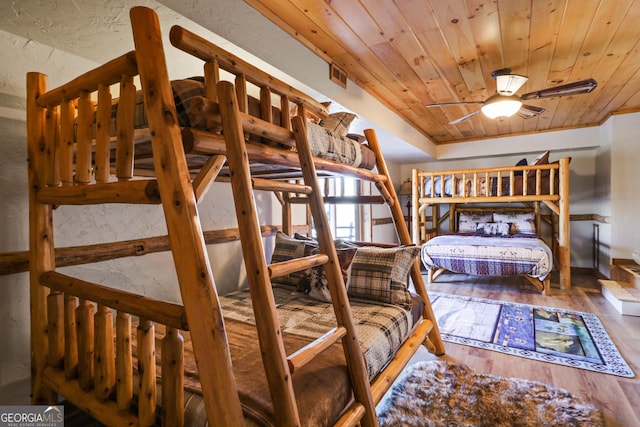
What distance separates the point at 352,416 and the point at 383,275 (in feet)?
3.06

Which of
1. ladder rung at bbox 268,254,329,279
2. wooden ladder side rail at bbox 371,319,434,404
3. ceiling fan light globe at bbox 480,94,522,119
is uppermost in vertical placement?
ceiling fan light globe at bbox 480,94,522,119

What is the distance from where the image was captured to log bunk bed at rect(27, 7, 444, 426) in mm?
767

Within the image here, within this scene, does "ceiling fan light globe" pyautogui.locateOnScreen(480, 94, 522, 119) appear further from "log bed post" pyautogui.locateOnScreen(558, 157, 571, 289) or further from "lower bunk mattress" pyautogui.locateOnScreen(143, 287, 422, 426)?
"lower bunk mattress" pyautogui.locateOnScreen(143, 287, 422, 426)

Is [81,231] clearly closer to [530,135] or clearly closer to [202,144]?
[202,144]

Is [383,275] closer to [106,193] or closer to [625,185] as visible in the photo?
[106,193]

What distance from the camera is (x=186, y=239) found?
76 centimetres

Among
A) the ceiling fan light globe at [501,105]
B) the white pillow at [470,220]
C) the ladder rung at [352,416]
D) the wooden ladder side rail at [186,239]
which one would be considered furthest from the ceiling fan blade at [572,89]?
the white pillow at [470,220]

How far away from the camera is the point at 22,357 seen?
150 cm

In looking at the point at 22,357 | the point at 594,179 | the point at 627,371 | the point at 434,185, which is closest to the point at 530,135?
the point at 594,179

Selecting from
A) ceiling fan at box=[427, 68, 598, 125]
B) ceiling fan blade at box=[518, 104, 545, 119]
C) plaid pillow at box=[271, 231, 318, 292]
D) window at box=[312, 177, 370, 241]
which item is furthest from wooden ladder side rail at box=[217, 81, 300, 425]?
window at box=[312, 177, 370, 241]

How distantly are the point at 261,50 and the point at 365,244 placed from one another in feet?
4.90

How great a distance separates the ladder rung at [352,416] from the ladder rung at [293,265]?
0.52 metres

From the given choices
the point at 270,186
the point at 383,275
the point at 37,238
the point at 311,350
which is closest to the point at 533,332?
the point at 383,275

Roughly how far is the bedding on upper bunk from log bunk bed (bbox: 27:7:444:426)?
0.04 meters
